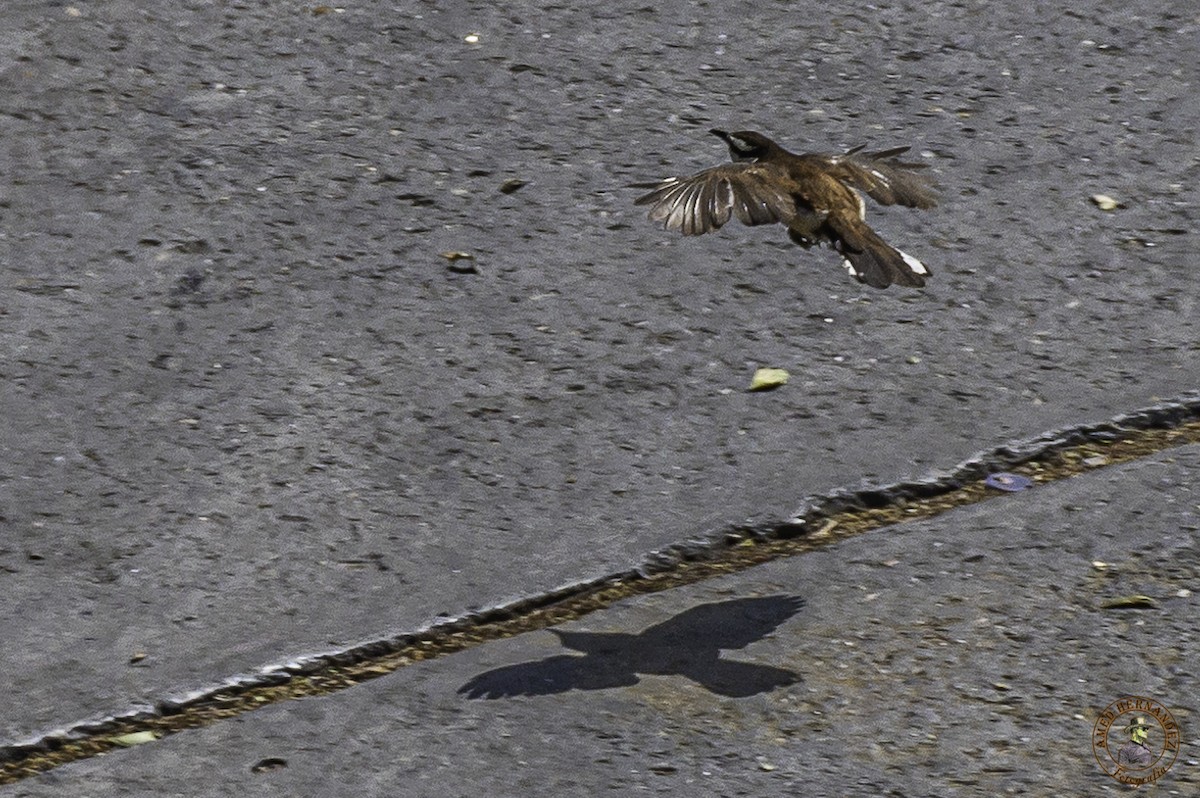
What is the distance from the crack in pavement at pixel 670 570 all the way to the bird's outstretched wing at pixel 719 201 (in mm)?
615

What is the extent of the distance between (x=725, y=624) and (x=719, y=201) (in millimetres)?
948

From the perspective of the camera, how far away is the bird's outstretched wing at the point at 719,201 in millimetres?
3785

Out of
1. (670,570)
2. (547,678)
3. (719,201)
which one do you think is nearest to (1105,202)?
(719,201)

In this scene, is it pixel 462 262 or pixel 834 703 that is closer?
pixel 834 703

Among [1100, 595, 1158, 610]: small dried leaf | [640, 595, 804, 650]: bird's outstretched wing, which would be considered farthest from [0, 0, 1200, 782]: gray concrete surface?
[1100, 595, 1158, 610]: small dried leaf

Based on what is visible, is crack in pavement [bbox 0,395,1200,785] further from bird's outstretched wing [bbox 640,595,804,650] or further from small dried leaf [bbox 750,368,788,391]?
small dried leaf [bbox 750,368,788,391]

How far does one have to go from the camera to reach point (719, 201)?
3811 mm

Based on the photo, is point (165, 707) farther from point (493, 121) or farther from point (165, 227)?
point (493, 121)

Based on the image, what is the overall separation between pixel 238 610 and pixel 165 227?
147 centimetres

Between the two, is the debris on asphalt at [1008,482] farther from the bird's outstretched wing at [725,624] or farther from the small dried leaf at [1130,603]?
the bird's outstretched wing at [725,624]

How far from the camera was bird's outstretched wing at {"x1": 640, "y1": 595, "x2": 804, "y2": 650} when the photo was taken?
3338 mm

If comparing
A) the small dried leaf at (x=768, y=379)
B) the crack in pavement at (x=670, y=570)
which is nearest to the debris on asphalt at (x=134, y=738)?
the crack in pavement at (x=670, y=570)

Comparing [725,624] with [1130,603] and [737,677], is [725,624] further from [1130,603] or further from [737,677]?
[1130,603]

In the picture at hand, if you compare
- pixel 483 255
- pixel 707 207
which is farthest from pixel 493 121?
pixel 707 207
